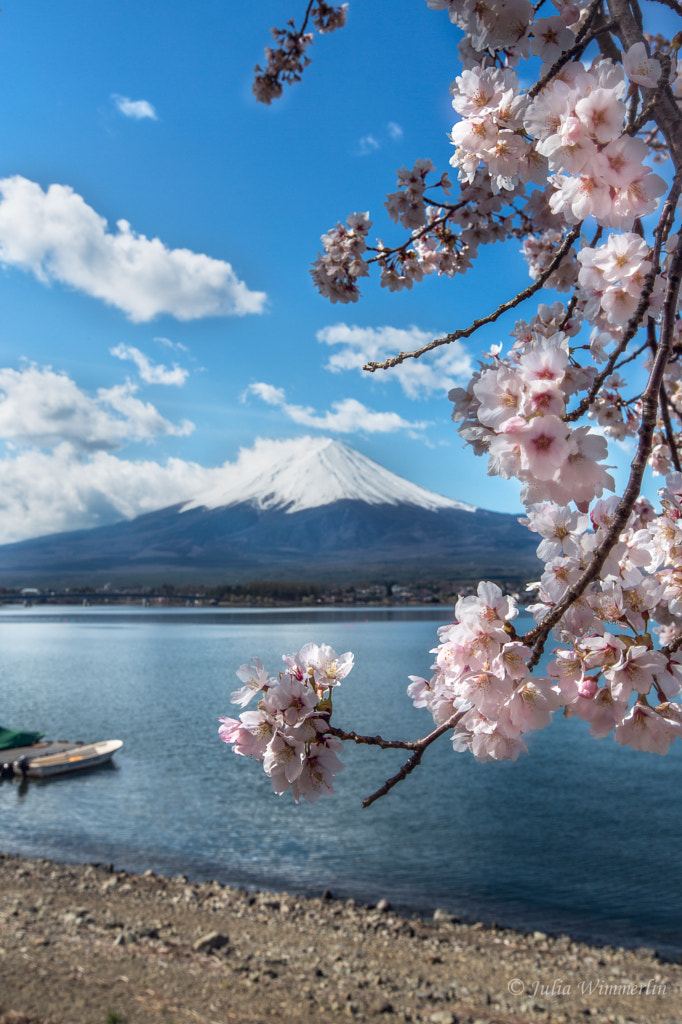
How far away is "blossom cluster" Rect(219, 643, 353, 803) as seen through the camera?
4.41ft

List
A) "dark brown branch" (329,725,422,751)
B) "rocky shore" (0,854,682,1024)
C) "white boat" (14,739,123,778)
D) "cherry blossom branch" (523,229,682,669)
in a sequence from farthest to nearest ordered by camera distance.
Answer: "white boat" (14,739,123,778), "rocky shore" (0,854,682,1024), "dark brown branch" (329,725,422,751), "cherry blossom branch" (523,229,682,669)

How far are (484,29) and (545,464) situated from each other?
1161 mm

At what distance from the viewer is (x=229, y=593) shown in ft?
458

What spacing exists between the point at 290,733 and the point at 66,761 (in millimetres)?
19794

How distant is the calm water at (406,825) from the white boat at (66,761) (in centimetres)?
34

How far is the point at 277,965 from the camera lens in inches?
301

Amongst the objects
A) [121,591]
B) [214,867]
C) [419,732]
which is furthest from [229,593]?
[214,867]

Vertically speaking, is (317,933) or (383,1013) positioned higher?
(383,1013)

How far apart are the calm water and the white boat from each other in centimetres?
34

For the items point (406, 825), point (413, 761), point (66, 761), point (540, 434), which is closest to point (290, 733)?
point (413, 761)

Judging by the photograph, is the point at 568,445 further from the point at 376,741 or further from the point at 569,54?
the point at 569,54

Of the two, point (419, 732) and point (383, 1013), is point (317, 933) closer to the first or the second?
point (383, 1013)

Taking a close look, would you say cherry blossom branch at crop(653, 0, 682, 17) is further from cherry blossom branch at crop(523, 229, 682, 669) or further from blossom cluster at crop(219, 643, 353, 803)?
blossom cluster at crop(219, 643, 353, 803)

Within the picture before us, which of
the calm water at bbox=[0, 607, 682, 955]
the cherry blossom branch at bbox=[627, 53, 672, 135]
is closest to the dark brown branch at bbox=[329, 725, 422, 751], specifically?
the cherry blossom branch at bbox=[627, 53, 672, 135]
